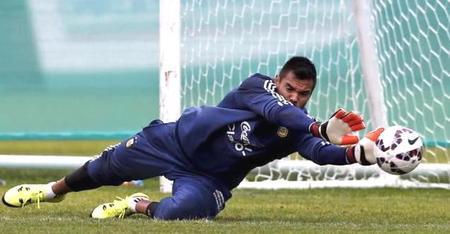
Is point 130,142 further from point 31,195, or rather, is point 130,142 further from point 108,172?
point 31,195

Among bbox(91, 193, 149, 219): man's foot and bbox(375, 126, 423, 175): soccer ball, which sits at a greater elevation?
bbox(375, 126, 423, 175): soccer ball

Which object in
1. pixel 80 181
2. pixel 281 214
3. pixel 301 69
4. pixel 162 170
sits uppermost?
pixel 301 69

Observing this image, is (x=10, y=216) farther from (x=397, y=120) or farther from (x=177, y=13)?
(x=397, y=120)

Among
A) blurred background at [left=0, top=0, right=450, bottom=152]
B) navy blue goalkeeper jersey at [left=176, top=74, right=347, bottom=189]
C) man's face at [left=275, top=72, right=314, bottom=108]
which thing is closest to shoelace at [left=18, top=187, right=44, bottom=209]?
navy blue goalkeeper jersey at [left=176, top=74, right=347, bottom=189]

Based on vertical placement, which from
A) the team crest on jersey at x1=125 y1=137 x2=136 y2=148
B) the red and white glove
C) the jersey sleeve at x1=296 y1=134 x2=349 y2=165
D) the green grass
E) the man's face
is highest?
the man's face

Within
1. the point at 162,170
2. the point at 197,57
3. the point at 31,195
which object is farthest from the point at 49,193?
the point at 197,57

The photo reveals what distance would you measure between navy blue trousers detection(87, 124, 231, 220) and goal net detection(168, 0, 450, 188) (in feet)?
11.0

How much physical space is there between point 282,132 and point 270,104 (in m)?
0.28

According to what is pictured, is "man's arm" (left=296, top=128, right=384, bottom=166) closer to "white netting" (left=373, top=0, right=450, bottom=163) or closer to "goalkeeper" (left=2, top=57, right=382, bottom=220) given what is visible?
"goalkeeper" (left=2, top=57, right=382, bottom=220)

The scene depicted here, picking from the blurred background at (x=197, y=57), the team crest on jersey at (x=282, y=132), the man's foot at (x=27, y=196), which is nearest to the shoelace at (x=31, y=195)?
the man's foot at (x=27, y=196)

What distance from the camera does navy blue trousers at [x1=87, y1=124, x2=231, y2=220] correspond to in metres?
8.83

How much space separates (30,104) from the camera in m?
14.6

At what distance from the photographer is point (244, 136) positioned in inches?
347

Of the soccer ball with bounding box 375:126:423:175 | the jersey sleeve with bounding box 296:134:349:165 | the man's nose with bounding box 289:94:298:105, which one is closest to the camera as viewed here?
the soccer ball with bounding box 375:126:423:175
